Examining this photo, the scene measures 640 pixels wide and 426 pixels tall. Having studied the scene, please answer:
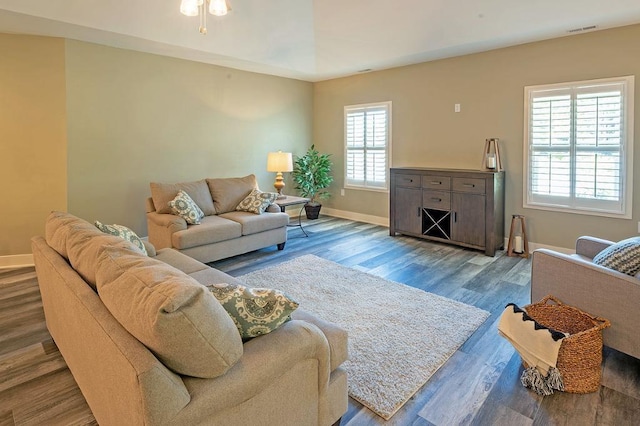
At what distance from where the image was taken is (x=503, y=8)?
396 centimetres

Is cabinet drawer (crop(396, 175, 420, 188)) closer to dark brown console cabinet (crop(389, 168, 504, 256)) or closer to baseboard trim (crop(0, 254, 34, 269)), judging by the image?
dark brown console cabinet (crop(389, 168, 504, 256))

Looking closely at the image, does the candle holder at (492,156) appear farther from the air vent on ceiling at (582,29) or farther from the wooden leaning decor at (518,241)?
the air vent on ceiling at (582,29)

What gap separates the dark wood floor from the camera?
1985 millimetres

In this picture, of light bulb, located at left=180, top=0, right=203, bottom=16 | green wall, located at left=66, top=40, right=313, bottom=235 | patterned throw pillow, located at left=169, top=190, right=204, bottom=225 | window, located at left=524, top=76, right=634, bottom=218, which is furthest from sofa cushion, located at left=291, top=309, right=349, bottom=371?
green wall, located at left=66, top=40, right=313, bottom=235

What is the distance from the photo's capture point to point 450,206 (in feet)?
16.7

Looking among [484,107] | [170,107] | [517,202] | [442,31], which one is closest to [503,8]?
[442,31]

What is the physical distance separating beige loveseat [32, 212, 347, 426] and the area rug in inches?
20.5

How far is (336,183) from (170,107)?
325cm

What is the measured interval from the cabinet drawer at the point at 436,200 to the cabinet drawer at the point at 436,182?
0.26ft

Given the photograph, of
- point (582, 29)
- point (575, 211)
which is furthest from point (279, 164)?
point (582, 29)

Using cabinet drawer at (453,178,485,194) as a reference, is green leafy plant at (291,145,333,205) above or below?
above

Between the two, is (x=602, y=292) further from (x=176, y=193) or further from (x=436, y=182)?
(x=176, y=193)

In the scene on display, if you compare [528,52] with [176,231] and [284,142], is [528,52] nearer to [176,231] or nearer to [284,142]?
[284,142]

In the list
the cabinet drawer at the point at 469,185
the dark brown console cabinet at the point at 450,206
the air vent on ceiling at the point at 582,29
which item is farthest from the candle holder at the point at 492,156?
the air vent on ceiling at the point at 582,29
